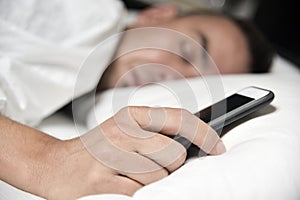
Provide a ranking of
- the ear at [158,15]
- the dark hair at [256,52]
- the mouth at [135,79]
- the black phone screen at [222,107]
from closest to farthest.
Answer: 1. the black phone screen at [222,107]
2. the mouth at [135,79]
3. the dark hair at [256,52]
4. the ear at [158,15]

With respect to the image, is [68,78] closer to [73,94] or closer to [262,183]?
[73,94]

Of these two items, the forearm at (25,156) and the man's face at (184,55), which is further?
the man's face at (184,55)

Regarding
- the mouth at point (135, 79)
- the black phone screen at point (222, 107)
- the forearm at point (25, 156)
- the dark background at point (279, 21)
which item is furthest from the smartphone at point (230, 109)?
the dark background at point (279, 21)

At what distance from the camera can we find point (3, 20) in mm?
818

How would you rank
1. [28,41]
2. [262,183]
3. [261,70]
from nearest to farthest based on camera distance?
[262,183] → [28,41] → [261,70]

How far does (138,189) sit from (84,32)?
0.45 meters

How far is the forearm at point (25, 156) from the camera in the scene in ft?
1.90

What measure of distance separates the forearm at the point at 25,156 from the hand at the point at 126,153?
0.02 metres

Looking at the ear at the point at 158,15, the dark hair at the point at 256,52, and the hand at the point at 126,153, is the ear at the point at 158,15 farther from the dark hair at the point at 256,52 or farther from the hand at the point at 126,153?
the hand at the point at 126,153

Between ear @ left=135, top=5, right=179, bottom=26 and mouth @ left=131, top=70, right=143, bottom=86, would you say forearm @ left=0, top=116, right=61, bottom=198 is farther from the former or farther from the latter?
ear @ left=135, top=5, right=179, bottom=26

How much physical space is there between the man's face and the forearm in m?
0.33

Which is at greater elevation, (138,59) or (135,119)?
(135,119)

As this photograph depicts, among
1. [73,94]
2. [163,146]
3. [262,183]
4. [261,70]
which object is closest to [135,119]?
[163,146]

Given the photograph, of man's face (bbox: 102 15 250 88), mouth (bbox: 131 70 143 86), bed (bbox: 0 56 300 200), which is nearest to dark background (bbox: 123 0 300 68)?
man's face (bbox: 102 15 250 88)
